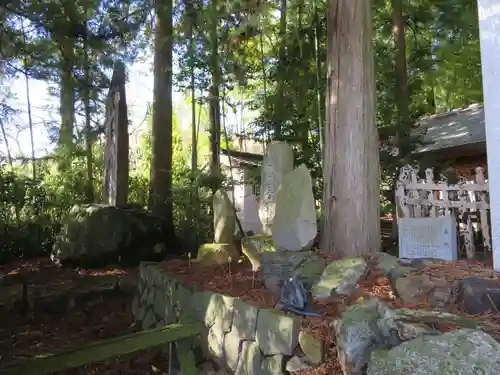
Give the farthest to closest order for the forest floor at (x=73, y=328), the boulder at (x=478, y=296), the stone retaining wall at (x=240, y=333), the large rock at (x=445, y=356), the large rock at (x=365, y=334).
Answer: the forest floor at (x=73, y=328), the stone retaining wall at (x=240, y=333), the boulder at (x=478, y=296), the large rock at (x=365, y=334), the large rock at (x=445, y=356)

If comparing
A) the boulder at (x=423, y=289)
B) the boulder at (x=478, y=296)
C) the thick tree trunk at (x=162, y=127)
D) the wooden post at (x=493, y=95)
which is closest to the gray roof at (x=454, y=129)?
the thick tree trunk at (x=162, y=127)

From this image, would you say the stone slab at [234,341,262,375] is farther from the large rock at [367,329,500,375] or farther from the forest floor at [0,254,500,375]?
the large rock at [367,329,500,375]

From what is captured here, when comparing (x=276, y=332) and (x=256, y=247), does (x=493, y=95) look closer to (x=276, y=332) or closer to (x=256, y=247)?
(x=276, y=332)

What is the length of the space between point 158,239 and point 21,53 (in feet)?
12.9

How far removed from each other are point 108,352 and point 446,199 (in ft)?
12.1

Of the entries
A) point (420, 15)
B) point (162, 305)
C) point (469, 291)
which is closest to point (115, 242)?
point (162, 305)

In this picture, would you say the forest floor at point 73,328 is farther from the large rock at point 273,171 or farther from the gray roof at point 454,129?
the gray roof at point 454,129

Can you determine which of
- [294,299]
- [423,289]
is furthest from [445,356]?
[294,299]

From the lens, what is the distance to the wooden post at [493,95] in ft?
12.3

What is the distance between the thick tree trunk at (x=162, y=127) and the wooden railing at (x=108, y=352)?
18.9 ft

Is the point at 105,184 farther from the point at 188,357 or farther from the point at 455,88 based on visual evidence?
the point at 455,88

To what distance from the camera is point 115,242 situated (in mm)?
8281

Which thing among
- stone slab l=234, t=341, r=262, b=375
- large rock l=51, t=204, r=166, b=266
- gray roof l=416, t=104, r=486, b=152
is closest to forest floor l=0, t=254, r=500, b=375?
large rock l=51, t=204, r=166, b=266

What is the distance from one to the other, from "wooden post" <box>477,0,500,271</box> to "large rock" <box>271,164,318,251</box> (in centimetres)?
183
